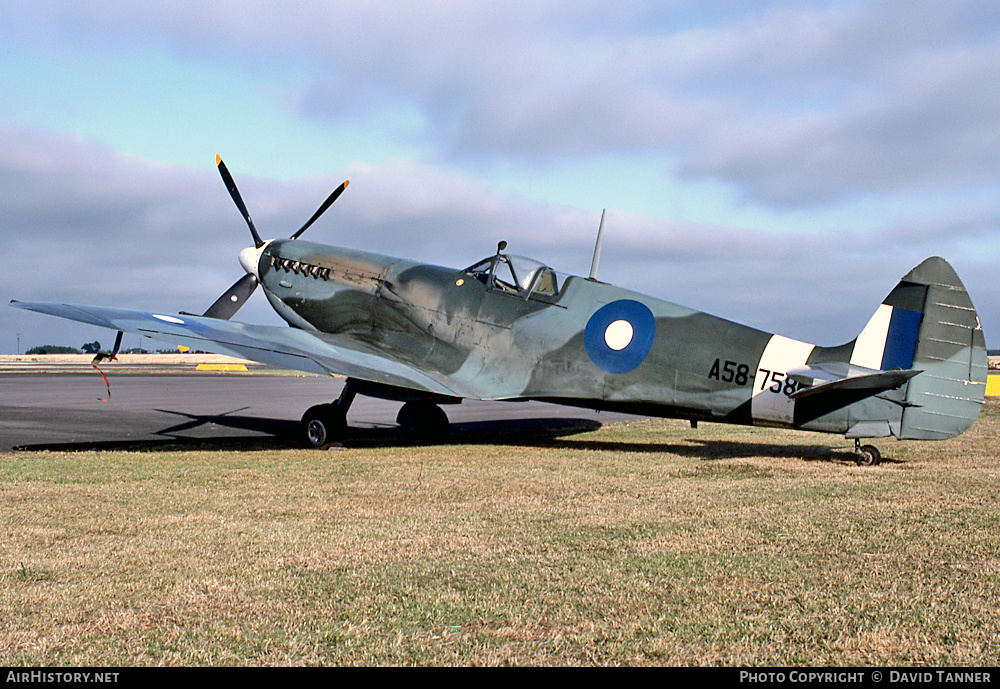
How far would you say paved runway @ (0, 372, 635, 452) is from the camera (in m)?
11.8

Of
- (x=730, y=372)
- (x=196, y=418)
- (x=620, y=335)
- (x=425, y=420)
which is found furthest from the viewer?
(x=196, y=418)

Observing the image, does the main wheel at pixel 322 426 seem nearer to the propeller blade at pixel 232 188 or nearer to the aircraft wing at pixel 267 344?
the aircraft wing at pixel 267 344

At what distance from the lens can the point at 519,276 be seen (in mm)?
10969

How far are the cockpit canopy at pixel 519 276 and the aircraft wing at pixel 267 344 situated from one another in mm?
1573

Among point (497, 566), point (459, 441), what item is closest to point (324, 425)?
point (459, 441)

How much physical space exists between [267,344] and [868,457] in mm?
7534

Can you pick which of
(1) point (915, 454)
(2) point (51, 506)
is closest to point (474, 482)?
(2) point (51, 506)

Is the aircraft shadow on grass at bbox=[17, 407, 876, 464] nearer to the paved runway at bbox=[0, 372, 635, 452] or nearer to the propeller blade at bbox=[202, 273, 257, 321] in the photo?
the paved runway at bbox=[0, 372, 635, 452]

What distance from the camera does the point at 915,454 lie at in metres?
9.95

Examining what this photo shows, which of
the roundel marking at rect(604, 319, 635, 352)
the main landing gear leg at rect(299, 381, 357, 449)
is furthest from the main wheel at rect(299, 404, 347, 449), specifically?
the roundel marking at rect(604, 319, 635, 352)

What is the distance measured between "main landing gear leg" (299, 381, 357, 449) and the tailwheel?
6.45ft

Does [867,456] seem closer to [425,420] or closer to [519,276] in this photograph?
[519,276]
